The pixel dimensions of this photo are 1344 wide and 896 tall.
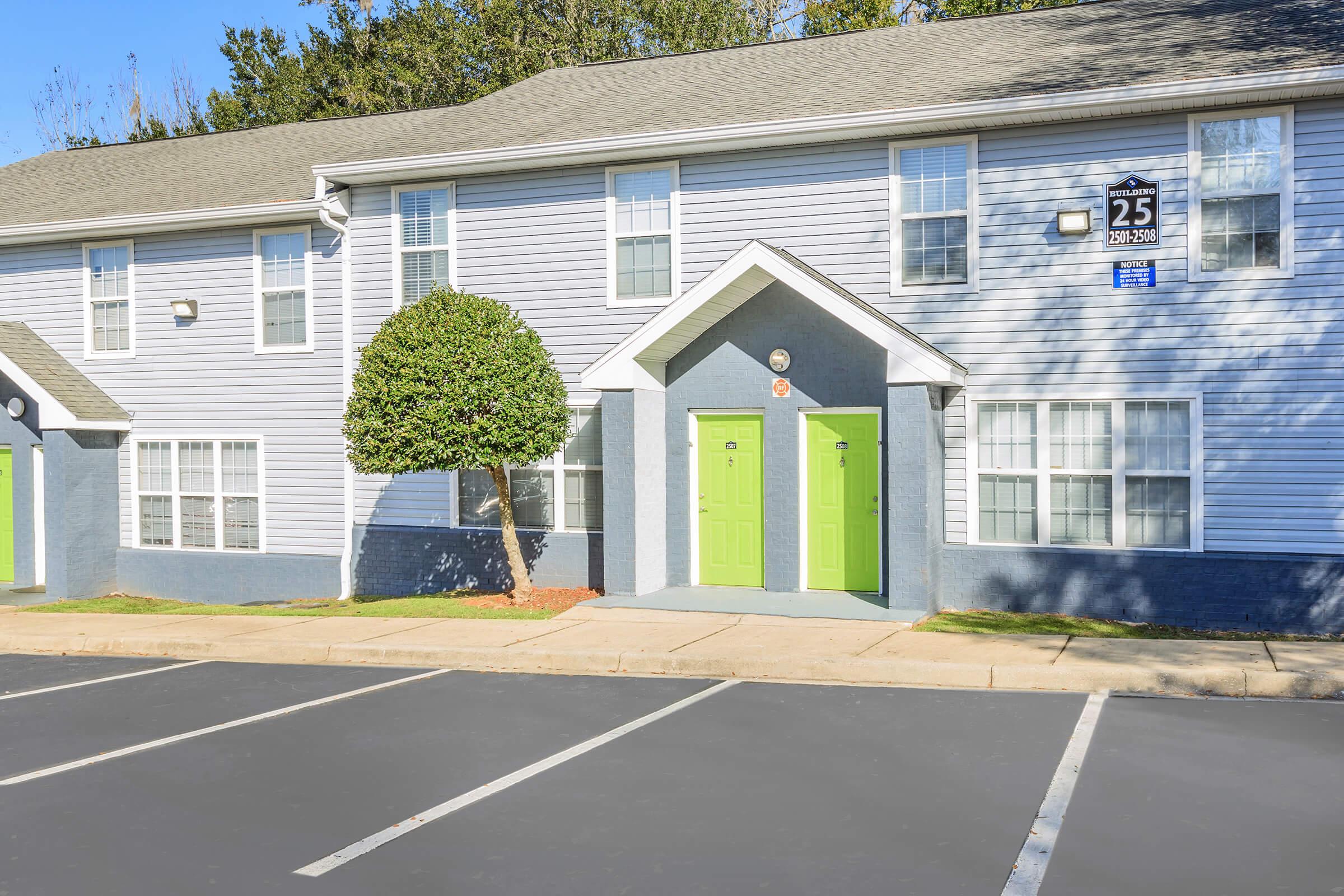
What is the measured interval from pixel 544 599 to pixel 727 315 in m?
4.18

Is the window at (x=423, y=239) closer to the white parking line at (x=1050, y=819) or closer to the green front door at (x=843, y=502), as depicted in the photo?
the green front door at (x=843, y=502)

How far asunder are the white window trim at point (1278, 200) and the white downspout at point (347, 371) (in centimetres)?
1092

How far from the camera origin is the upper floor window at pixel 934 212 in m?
13.3

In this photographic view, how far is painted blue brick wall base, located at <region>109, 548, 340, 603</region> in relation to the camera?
1688 cm

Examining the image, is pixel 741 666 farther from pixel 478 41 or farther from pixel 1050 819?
pixel 478 41

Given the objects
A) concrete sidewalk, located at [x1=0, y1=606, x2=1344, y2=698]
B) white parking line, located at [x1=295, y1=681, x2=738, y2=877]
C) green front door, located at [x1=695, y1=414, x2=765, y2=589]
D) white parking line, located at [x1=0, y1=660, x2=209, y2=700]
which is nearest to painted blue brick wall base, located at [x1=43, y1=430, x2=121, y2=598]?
concrete sidewalk, located at [x1=0, y1=606, x2=1344, y2=698]

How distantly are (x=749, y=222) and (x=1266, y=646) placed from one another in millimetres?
7529

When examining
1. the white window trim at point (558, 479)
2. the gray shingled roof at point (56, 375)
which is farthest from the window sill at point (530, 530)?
→ the gray shingled roof at point (56, 375)

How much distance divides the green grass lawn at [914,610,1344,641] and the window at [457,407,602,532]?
486 cm

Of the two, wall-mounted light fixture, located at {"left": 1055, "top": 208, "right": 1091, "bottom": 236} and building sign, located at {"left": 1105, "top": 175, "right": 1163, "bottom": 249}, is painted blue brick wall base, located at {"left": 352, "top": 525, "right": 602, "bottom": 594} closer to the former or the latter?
wall-mounted light fixture, located at {"left": 1055, "top": 208, "right": 1091, "bottom": 236}

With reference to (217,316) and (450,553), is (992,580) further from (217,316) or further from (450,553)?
(217,316)

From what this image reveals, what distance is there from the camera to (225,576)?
57.4ft

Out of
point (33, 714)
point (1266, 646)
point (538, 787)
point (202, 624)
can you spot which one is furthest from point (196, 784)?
point (1266, 646)

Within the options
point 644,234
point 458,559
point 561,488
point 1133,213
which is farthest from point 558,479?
point 1133,213
